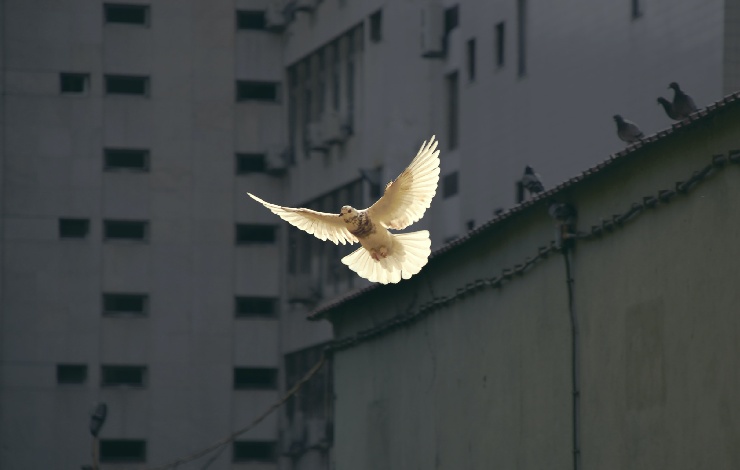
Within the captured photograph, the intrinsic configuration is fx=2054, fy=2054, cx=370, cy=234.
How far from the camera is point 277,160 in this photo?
→ 240ft

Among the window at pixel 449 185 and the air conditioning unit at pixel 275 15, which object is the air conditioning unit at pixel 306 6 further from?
the window at pixel 449 185

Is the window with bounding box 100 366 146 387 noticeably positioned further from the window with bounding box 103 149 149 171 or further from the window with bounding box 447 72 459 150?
the window with bounding box 447 72 459 150

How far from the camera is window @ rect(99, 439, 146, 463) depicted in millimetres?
73375

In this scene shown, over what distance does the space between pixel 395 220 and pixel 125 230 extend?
5220cm

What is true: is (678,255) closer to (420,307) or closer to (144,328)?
(420,307)

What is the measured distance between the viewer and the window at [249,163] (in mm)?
75375

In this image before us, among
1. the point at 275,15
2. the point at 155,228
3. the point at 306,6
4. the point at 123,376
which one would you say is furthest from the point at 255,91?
the point at 123,376

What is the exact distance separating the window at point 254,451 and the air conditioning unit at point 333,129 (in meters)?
13.9

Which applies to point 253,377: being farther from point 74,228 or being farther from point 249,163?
point 74,228

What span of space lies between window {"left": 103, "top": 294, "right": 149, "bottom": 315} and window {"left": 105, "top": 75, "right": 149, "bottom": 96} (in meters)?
7.38

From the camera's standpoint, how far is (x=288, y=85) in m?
73.9

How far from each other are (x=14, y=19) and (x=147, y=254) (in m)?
9.68

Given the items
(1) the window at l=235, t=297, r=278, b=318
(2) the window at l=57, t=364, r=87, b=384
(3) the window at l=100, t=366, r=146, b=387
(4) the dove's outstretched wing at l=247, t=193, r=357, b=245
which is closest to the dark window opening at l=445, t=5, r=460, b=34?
(1) the window at l=235, t=297, r=278, b=318

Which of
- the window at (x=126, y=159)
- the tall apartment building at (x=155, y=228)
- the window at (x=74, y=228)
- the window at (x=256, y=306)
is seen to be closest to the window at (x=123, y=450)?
the tall apartment building at (x=155, y=228)
